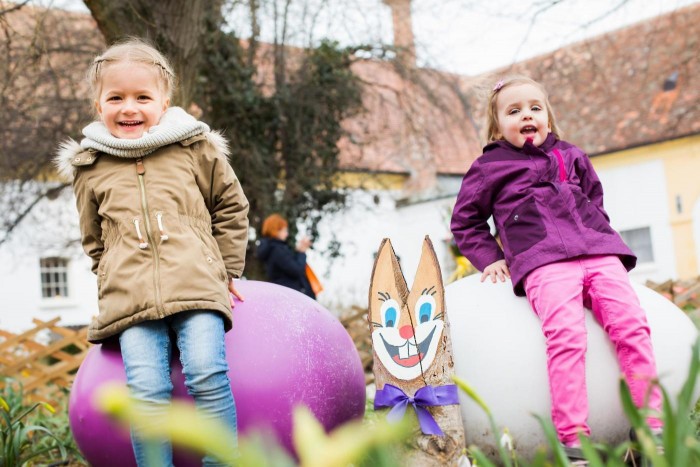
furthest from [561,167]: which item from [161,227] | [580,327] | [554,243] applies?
[161,227]

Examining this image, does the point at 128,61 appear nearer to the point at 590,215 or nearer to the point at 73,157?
the point at 73,157

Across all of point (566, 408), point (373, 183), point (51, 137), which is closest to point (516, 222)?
point (566, 408)

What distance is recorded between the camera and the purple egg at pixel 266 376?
10.9ft

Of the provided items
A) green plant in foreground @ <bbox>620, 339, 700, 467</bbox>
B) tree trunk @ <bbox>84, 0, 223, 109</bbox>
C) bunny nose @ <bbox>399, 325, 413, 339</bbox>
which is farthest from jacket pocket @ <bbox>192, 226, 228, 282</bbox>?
tree trunk @ <bbox>84, 0, 223, 109</bbox>

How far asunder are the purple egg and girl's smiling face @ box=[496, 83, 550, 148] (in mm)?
1231

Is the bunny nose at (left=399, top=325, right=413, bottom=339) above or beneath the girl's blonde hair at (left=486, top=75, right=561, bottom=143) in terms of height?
beneath

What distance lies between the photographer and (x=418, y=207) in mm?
27484

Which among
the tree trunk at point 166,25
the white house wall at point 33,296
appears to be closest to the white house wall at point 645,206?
the white house wall at point 33,296

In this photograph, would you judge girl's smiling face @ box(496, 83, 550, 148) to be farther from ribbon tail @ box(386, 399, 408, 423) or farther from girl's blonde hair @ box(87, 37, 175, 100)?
girl's blonde hair @ box(87, 37, 175, 100)

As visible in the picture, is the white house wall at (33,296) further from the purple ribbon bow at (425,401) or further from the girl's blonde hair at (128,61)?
the purple ribbon bow at (425,401)

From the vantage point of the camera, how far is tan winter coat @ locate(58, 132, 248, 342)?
3.12 meters

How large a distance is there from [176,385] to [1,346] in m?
7.03

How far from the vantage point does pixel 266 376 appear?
133 inches

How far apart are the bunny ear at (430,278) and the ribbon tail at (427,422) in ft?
1.35
